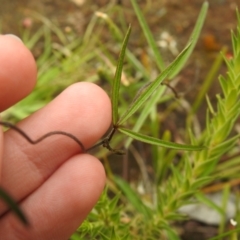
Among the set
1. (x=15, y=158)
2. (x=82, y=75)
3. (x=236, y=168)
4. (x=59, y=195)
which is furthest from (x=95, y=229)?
(x=82, y=75)

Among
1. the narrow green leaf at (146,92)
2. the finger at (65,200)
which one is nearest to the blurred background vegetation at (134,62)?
the finger at (65,200)

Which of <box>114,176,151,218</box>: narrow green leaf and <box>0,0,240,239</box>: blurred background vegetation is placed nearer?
<box>114,176,151,218</box>: narrow green leaf

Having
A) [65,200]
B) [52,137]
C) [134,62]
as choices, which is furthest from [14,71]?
[134,62]

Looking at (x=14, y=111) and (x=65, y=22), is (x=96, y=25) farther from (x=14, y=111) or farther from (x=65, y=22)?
(x=14, y=111)

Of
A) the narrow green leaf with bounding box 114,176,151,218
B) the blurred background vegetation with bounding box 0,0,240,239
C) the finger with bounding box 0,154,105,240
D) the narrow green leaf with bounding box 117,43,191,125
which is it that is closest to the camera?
the narrow green leaf with bounding box 117,43,191,125

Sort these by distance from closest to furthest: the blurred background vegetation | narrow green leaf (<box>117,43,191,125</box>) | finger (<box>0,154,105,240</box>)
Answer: narrow green leaf (<box>117,43,191,125</box>), finger (<box>0,154,105,240</box>), the blurred background vegetation

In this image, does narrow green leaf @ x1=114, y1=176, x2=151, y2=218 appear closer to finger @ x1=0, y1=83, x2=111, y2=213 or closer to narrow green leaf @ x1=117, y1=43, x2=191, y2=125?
finger @ x1=0, y1=83, x2=111, y2=213

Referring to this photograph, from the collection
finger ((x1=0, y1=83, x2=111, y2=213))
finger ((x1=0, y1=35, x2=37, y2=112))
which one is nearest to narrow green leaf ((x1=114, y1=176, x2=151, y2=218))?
finger ((x1=0, y1=83, x2=111, y2=213))

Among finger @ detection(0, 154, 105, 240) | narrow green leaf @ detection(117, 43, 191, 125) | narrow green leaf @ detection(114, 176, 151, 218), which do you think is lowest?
narrow green leaf @ detection(114, 176, 151, 218)
